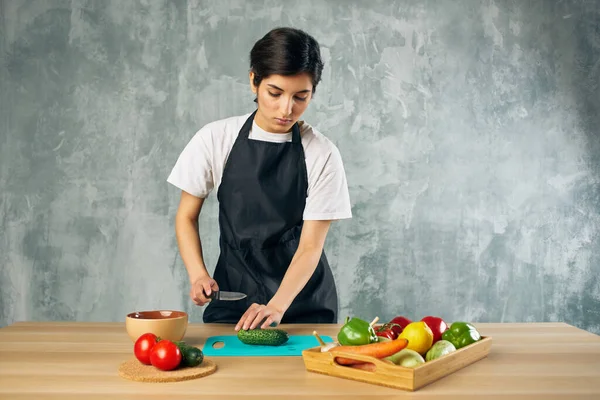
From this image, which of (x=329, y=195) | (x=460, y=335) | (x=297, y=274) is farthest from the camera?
(x=329, y=195)

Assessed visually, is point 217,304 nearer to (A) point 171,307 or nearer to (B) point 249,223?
(B) point 249,223

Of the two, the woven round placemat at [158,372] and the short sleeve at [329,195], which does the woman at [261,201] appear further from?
the woven round placemat at [158,372]

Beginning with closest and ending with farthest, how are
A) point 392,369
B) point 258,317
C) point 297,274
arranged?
point 392,369
point 258,317
point 297,274

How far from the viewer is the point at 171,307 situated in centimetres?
399

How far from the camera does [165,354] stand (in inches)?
59.5

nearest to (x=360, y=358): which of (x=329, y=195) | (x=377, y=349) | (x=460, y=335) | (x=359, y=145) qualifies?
(x=377, y=349)

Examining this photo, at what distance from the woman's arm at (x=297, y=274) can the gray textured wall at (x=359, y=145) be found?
1713 mm

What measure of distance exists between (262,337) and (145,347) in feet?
1.15

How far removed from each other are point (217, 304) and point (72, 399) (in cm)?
103

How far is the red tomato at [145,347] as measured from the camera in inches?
61.5

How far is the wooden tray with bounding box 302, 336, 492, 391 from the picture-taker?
1.43 m

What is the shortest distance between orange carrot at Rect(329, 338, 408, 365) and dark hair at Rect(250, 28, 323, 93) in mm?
958

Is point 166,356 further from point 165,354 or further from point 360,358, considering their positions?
point 360,358

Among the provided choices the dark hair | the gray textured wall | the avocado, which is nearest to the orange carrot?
the avocado
